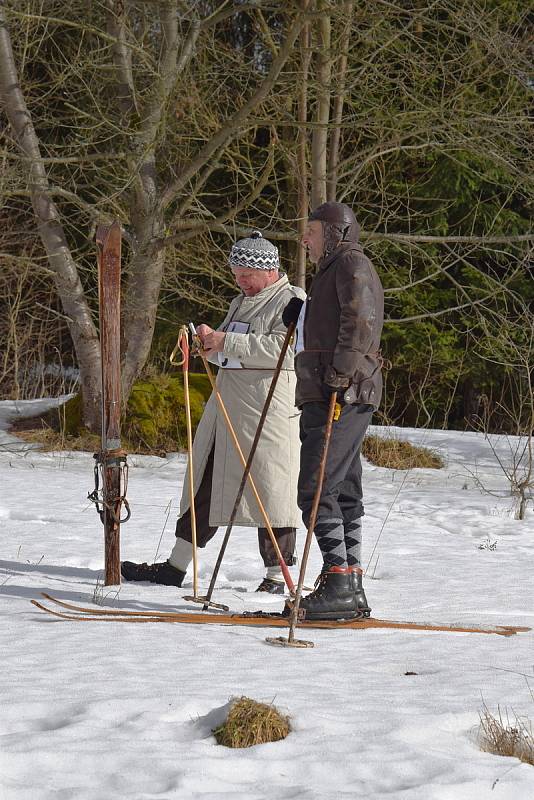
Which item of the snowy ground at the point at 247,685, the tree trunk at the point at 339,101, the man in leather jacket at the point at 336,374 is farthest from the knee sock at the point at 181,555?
the tree trunk at the point at 339,101

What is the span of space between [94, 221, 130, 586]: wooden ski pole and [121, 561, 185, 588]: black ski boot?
0.48 ft

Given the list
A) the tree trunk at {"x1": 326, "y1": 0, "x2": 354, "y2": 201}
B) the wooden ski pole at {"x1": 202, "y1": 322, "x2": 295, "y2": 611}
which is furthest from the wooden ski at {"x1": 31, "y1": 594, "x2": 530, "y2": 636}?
the tree trunk at {"x1": 326, "y1": 0, "x2": 354, "y2": 201}

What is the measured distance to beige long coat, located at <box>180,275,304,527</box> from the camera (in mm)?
5121

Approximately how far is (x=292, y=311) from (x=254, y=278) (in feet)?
1.70

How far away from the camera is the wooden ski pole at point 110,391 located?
514 centimetres

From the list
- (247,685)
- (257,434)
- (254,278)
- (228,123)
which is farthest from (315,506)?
(228,123)

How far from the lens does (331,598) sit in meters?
4.42

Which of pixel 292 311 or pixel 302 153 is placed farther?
pixel 302 153

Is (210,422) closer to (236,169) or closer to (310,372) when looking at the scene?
(310,372)

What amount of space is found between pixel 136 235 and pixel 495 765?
8.63m

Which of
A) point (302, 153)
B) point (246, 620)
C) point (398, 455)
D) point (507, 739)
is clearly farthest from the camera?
point (398, 455)

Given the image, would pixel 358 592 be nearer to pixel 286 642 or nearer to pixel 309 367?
pixel 286 642

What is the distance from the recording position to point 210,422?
17.5 feet

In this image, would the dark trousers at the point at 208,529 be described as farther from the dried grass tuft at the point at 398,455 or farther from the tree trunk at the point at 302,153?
the dried grass tuft at the point at 398,455
